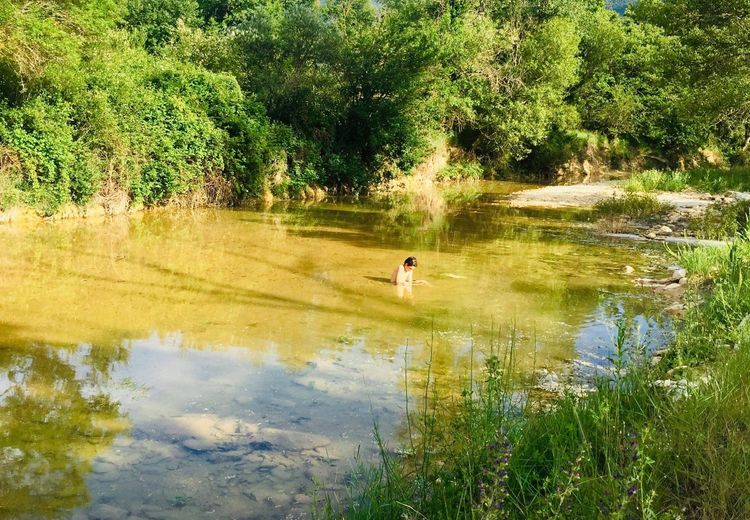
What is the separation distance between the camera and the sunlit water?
177 inches

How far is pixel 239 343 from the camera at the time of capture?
7520 millimetres

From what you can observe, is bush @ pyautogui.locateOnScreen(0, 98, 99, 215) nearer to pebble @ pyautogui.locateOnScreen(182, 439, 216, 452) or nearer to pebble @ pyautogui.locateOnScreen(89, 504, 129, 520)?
pebble @ pyautogui.locateOnScreen(182, 439, 216, 452)

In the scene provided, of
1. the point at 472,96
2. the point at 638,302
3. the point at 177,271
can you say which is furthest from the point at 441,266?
the point at 472,96

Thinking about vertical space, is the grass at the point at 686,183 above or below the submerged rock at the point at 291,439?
above

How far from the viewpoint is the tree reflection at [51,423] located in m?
4.17

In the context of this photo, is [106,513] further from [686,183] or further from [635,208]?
[686,183]

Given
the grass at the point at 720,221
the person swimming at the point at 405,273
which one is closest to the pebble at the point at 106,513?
the person swimming at the point at 405,273

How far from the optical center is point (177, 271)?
11.3 metres

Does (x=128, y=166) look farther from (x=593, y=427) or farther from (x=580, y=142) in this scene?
(x=580, y=142)

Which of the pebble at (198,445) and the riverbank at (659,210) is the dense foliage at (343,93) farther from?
the pebble at (198,445)

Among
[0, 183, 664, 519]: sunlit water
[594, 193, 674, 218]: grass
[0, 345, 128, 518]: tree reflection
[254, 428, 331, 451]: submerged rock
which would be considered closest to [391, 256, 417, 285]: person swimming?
[0, 183, 664, 519]: sunlit water

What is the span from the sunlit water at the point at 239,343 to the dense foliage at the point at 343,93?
2575 millimetres

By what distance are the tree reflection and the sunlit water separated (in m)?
0.02

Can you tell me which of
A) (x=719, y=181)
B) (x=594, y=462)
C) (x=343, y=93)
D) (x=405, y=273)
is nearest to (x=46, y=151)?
(x=405, y=273)
